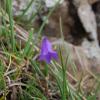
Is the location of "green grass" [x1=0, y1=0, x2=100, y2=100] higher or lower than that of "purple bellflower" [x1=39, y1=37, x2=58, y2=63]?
lower

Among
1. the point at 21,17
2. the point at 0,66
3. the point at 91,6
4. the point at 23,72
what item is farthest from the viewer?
the point at 91,6

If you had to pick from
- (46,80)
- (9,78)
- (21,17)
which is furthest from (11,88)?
(21,17)

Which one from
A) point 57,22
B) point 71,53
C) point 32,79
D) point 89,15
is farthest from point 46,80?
point 89,15

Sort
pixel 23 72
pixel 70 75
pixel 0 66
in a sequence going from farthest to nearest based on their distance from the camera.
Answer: pixel 70 75
pixel 23 72
pixel 0 66

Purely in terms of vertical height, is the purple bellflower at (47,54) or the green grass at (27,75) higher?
the purple bellflower at (47,54)

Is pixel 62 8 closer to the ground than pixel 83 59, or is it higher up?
higher up

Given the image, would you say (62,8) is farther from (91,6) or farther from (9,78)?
(9,78)

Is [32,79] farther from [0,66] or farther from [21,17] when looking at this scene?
[21,17]

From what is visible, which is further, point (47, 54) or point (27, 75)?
point (27, 75)

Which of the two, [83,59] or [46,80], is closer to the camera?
[46,80]

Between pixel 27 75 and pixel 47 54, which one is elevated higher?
pixel 47 54
